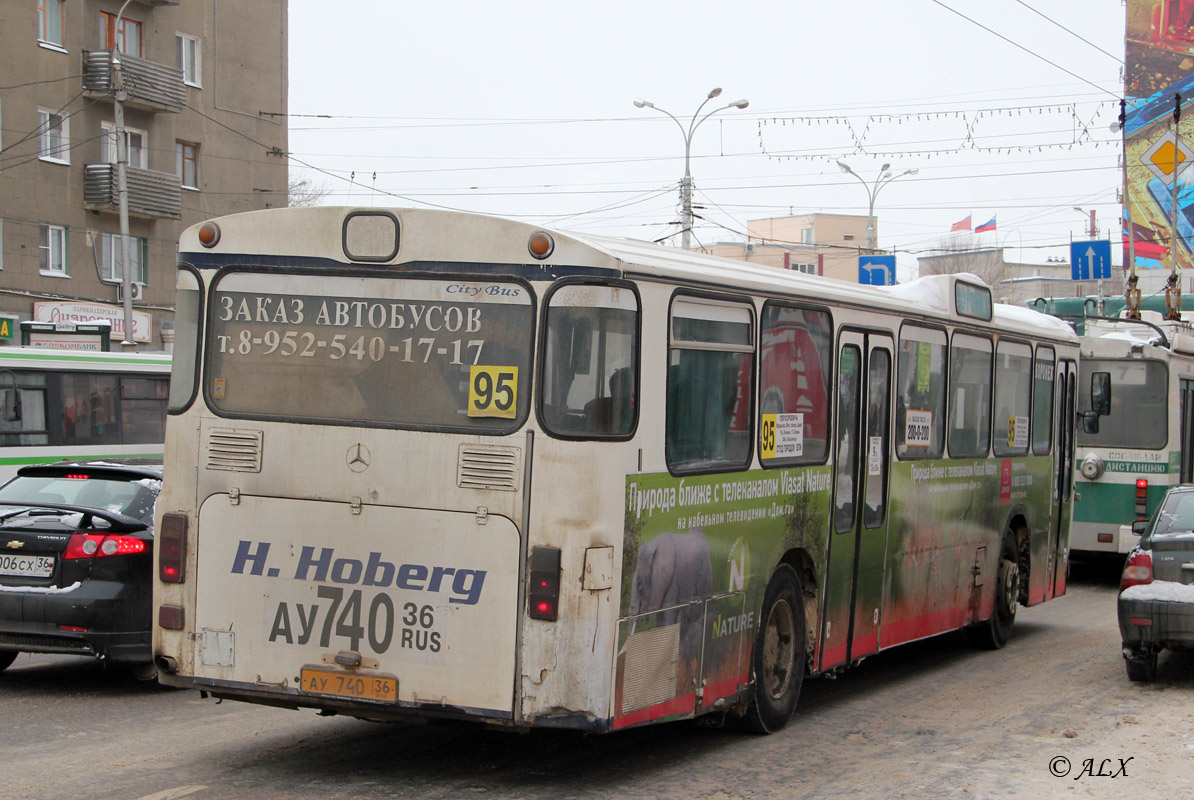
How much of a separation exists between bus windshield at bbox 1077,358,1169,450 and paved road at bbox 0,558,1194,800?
25.2ft

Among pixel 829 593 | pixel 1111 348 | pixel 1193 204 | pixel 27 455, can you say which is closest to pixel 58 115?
pixel 27 455

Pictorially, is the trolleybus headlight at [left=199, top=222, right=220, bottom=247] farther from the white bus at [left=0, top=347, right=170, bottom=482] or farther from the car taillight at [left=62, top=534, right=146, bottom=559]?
the white bus at [left=0, top=347, right=170, bottom=482]

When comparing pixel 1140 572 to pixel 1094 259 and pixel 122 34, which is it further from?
pixel 122 34

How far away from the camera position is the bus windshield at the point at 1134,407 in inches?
688

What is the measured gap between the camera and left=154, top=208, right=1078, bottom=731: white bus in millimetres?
6477

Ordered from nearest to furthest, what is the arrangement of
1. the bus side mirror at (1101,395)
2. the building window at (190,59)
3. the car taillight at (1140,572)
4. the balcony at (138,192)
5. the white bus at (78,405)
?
the car taillight at (1140,572) < the bus side mirror at (1101,395) < the white bus at (78,405) < the balcony at (138,192) < the building window at (190,59)

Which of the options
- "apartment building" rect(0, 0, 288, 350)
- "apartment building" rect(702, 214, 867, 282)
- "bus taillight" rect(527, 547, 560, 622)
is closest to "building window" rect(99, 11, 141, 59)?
"apartment building" rect(0, 0, 288, 350)

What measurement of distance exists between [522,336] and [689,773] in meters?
2.63

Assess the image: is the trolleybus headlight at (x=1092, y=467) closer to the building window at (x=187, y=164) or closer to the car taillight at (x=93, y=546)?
the car taillight at (x=93, y=546)

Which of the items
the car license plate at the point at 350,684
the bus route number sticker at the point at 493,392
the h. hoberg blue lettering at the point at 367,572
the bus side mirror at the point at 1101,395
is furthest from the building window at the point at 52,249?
the bus route number sticker at the point at 493,392

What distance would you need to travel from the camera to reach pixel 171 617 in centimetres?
696

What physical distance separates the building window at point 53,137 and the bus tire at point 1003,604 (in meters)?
29.0

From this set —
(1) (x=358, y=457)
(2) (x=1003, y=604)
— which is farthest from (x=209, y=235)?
(2) (x=1003, y=604)

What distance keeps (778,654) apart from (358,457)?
10.7ft
